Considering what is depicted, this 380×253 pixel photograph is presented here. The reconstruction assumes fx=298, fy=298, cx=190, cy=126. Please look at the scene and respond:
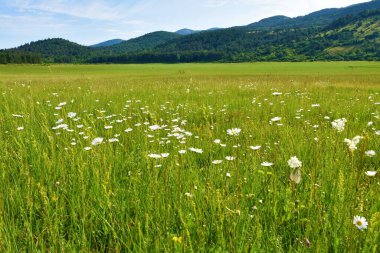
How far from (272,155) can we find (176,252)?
2483 mm

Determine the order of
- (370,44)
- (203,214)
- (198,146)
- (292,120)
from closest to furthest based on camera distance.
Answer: (203,214), (198,146), (292,120), (370,44)

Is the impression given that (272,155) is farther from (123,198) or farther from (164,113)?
(164,113)

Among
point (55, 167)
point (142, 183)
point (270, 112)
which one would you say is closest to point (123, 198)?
point (142, 183)

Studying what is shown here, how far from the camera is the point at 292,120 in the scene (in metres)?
7.05

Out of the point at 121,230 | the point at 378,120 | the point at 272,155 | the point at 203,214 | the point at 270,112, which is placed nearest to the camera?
the point at 121,230

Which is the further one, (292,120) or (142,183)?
(292,120)

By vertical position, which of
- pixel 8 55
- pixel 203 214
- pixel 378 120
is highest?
pixel 8 55

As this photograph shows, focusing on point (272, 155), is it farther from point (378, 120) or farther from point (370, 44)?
point (370, 44)

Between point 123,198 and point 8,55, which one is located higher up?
point 8,55

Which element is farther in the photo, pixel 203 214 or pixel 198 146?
pixel 198 146

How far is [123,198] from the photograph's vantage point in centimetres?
262

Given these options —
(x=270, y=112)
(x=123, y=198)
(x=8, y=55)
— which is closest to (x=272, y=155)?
(x=123, y=198)

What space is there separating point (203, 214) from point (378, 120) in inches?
228

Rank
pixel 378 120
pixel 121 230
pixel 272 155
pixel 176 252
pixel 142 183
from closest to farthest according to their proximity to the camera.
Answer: pixel 176 252 < pixel 121 230 < pixel 142 183 < pixel 272 155 < pixel 378 120
